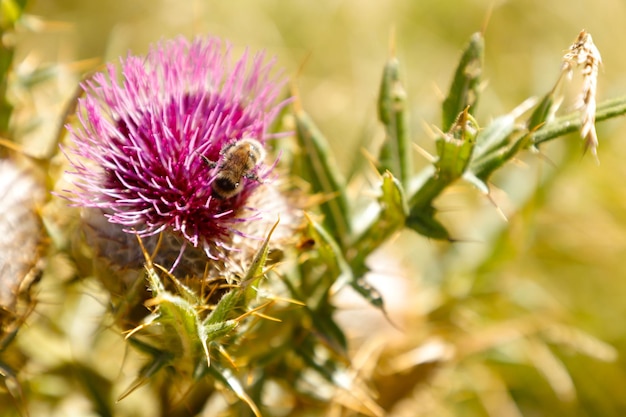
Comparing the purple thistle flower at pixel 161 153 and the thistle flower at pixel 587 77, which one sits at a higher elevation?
the thistle flower at pixel 587 77

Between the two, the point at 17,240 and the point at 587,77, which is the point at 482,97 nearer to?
the point at 587,77

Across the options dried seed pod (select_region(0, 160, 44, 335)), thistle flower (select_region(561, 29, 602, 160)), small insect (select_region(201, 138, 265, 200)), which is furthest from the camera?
dried seed pod (select_region(0, 160, 44, 335))

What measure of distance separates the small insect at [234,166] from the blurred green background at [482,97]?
41.1 inches

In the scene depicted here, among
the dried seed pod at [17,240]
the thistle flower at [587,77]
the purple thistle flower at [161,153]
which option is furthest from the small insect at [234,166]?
the thistle flower at [587,77]

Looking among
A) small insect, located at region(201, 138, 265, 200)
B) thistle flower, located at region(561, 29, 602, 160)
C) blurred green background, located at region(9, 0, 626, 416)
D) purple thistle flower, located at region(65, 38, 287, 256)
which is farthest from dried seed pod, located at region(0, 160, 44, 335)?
thistle flower, located at region(561, 29, 602, 160)

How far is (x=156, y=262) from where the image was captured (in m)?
2.30

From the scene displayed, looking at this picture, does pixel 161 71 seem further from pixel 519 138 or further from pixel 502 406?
pixel 502 406

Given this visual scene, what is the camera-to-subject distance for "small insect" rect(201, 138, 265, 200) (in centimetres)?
224

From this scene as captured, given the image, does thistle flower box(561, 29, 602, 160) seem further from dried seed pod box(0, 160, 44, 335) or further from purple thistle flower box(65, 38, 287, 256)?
dried seed pod box(0, 160, 44, 335)

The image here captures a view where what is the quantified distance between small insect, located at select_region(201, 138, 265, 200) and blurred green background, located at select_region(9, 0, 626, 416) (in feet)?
3.42

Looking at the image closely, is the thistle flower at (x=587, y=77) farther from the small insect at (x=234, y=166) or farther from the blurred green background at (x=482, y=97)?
the blurred green background at (x=482, y=97)

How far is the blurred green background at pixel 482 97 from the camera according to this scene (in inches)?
145

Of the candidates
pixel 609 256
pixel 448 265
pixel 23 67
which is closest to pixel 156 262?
pixel 23 67

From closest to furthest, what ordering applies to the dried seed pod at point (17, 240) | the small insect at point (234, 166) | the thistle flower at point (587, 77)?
the thistle flower at point (587, 77)
the small insect at point (234, 166)
the dried seed pod at point (17, 240)
